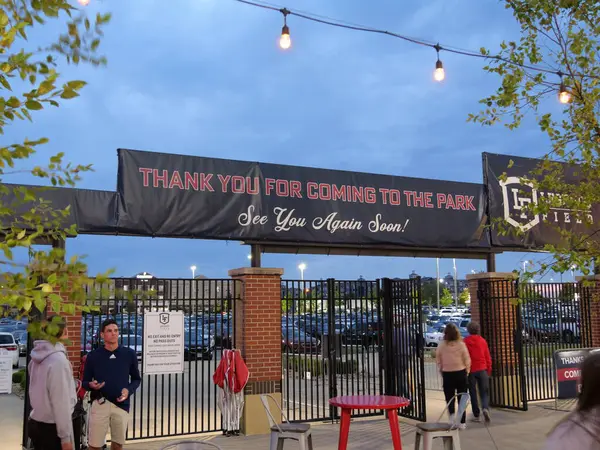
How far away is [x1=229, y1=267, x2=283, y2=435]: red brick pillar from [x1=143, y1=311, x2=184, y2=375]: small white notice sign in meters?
1.11

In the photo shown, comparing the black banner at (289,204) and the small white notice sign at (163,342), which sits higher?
the black banner at (289,204)

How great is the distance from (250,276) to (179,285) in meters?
1.23

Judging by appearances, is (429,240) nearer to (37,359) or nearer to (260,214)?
(260,214)

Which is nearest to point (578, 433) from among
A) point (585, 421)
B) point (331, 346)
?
point (585, 421)

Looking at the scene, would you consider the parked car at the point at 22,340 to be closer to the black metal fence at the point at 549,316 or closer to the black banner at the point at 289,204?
the black banner at the point at 289,204

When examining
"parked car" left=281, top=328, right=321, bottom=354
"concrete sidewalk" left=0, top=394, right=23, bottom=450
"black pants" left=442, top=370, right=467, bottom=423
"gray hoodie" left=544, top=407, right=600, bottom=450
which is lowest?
"concrete sidewalk" left=0, top=394, right=23, bottom=450

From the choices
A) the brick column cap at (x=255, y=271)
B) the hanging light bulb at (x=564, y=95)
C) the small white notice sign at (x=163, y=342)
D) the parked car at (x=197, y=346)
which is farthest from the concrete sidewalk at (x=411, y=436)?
the hanging light bulb at (x=564, y=95)

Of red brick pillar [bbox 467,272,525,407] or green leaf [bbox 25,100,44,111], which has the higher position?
green leaf [bbox 25,100,44,111]

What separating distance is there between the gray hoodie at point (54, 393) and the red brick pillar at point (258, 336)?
4947mm

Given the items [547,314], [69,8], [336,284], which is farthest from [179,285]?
[547,314]

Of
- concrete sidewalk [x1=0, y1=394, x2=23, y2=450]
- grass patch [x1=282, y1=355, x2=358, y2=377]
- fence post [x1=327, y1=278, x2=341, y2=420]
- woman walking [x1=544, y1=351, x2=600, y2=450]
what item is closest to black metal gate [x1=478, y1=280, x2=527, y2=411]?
grass patch [x1=282, y1=355, x2=358, y2=377]

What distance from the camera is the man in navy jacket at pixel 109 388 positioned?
242 inches

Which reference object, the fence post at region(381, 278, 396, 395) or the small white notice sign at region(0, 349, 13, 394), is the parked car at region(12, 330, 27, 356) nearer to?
the small white notice sign at region(0, 349, 13, 394)

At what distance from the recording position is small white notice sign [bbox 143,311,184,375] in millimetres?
9344
